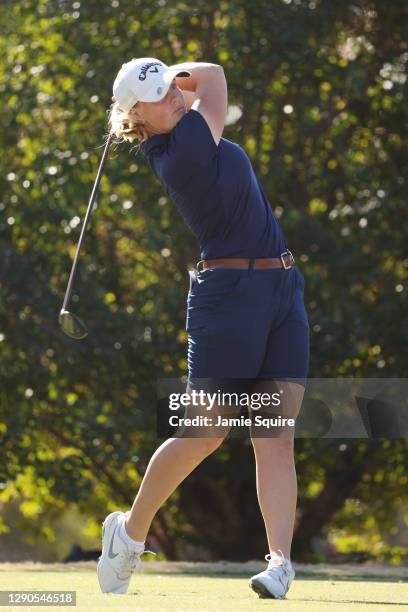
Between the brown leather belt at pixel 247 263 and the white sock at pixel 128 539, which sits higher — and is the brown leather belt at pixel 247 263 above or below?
above

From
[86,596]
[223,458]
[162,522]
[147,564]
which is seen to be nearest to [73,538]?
[162,522]

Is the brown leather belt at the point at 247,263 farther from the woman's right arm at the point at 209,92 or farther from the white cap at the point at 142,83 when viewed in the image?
the white cap at the point at 142,83

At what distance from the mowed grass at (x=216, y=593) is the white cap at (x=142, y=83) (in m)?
1.65

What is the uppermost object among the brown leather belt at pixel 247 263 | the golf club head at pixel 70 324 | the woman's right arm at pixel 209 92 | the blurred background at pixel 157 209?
the woman's right arm at pixel 209 92

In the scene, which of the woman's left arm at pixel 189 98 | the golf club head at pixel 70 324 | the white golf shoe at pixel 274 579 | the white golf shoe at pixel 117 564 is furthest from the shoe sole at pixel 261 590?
the woman's left arm at pixel 189 98

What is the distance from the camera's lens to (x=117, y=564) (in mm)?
4520

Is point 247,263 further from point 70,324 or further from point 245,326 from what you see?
point 70,324

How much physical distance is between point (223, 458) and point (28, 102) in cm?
303

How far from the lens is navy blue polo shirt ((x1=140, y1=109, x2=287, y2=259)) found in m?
4.29

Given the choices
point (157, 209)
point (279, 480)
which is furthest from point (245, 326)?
point (157, 209)

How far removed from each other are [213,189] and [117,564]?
4.37 feet

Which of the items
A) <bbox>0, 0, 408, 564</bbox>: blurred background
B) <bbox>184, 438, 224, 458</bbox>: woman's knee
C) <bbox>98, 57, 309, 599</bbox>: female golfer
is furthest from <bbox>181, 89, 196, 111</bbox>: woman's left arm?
<bbox>0, 0, 408, 564</bbox>: blurred background

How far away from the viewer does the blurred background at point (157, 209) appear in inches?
357

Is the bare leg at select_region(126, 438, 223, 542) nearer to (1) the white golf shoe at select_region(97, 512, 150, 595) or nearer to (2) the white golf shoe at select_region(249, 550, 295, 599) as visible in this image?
(1) the white golf shoe at select_region(97, 512, 150, 595)
